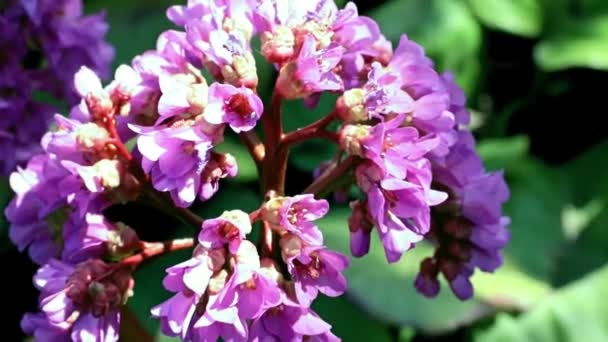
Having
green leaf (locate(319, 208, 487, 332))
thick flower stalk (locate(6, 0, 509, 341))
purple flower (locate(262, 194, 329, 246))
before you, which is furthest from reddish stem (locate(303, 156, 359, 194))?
green leaf (locate(319, 208, 487, 332))

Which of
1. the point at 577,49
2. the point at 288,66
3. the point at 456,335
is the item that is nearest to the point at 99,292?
the point at 288,66

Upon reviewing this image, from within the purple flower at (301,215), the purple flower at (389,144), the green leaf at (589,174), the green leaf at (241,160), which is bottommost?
the green leaf at (589,174)

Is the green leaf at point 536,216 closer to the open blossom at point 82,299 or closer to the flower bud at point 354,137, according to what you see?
Answer: the flower bud at point 354,137

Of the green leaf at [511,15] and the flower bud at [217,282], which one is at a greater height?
the flower bud at [217,282]

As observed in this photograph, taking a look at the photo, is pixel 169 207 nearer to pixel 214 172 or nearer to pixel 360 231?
pixel 214 172

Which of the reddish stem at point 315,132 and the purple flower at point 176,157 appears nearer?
the purple flower at point 176,157

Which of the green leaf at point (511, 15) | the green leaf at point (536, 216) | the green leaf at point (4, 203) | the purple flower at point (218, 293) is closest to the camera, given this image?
the purple flower at point (218, 293)

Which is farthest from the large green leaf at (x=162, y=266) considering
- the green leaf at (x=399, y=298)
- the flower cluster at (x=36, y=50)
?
the flower cluster at (x=36, y=50)

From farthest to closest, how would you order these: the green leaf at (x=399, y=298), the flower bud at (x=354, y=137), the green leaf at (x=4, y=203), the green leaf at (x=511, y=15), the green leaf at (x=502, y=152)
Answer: the green leaf at (x=511, y=15)
the green leaf at (x=502, y=152)
the green leaf at (x=4, y=203)
the green leaf at (x=399, y=298)
the flower bud at (x=354, y=137)


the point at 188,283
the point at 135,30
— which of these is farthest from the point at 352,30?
the point at 135,30
